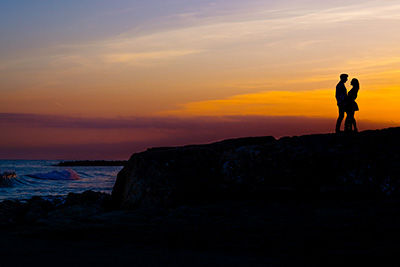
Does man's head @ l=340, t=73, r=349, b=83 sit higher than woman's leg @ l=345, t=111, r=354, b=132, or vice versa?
man's head @ l=340, t=73, r=349, b=83

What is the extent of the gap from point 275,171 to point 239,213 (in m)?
1.86

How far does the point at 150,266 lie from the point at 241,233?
1750 millimetres

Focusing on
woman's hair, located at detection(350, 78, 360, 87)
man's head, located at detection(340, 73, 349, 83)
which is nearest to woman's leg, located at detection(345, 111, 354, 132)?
woman's hair, located at detection(350, 78, 360, 87)

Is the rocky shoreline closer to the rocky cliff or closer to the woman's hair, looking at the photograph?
the rocky cliff

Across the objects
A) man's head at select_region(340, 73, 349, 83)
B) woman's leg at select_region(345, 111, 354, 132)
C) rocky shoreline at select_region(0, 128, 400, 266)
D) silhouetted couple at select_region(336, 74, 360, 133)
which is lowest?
rocky shoreline at select_region(0, 128, 400, 266)

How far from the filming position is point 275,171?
830cm

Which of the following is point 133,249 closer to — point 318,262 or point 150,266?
point 150,266

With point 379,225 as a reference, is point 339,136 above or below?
above

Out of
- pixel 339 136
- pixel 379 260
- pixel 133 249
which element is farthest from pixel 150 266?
pixel 339 136

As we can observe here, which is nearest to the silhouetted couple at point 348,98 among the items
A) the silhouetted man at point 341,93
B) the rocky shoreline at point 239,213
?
the silhouetted man at point 341,93

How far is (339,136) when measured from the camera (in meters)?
8.74

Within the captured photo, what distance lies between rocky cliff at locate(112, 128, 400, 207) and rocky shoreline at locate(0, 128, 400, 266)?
18mm

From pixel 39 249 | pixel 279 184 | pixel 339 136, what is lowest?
pixel 39 249

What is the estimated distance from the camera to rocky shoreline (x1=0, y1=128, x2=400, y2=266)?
192 inches
